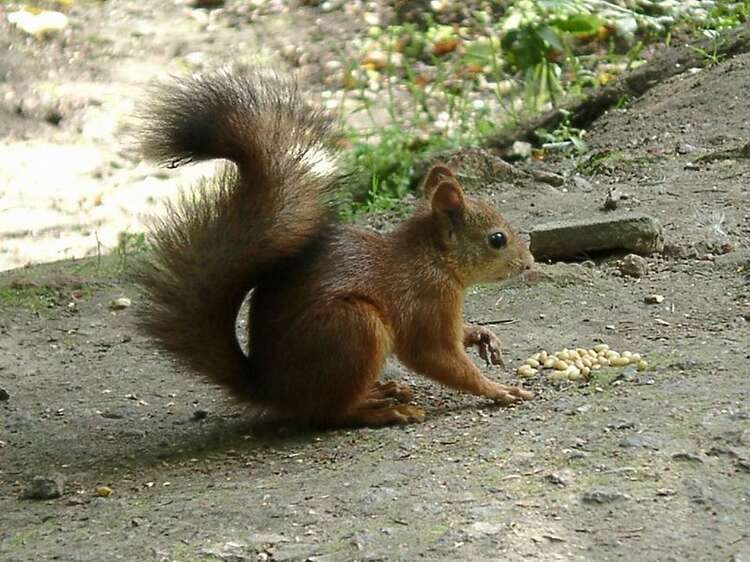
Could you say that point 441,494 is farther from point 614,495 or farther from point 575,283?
point 575,283

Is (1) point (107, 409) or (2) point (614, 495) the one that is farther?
(1) point (107, 409)

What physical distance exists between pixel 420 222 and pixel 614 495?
131 cm

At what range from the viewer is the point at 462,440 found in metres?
3.23

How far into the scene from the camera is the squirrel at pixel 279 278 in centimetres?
337

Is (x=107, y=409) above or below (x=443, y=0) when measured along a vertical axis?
below

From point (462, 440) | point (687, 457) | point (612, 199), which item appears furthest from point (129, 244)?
point (687, 457)

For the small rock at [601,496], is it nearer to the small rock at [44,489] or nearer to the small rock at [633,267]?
the small rock at [44,489]

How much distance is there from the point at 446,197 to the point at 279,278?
561 mm

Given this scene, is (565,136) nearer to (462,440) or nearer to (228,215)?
(228,215)

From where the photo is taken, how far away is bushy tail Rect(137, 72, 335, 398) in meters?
3.34

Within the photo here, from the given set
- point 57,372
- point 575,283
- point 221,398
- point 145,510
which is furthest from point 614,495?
point 57,372

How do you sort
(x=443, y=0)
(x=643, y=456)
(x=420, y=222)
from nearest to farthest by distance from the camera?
(x=643, y=456) → (x=420, y=222) → (x=443, y=0)

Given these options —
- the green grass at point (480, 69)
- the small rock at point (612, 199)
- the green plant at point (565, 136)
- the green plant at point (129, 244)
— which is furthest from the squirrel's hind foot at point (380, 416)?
the green plant at point (565, 136)

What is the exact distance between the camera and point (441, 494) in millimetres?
2783
